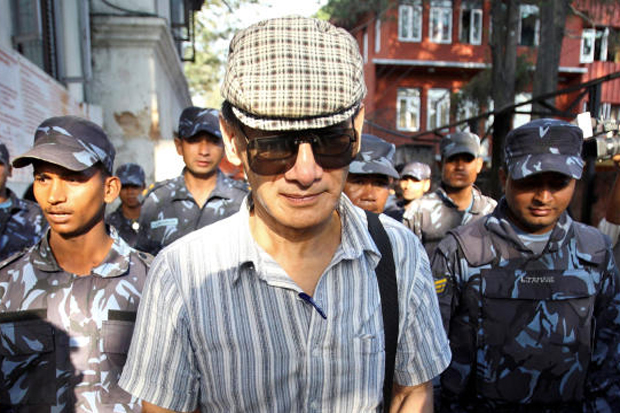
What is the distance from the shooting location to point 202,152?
12.0 ft

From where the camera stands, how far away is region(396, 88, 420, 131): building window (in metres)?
21.0

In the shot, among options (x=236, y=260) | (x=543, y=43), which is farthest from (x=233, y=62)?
(x=543, y=43)

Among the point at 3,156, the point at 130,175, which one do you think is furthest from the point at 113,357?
the point at 130,175

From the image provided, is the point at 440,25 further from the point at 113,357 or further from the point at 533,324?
the point at 113,357

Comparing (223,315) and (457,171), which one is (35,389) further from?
(457,171)

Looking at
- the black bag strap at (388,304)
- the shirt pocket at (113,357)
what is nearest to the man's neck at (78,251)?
→ the shirt pocket at (113,357)

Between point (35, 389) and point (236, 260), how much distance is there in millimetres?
1256

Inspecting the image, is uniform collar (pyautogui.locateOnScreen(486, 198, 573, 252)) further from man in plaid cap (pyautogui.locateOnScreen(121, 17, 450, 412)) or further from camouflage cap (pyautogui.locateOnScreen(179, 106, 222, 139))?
camouflage cap (pyautogui.locateOnScreen(179, 106, 222, 139))

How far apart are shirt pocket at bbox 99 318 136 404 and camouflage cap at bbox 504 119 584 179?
193 centimetres

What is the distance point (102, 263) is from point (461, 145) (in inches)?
127

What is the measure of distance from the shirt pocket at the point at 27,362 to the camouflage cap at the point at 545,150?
2229 millimetres

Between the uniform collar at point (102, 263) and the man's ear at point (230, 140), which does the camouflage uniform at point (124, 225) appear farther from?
the man's ear at point (230, 140)

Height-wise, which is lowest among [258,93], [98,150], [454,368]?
[454,368]

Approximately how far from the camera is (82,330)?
6.05ft
